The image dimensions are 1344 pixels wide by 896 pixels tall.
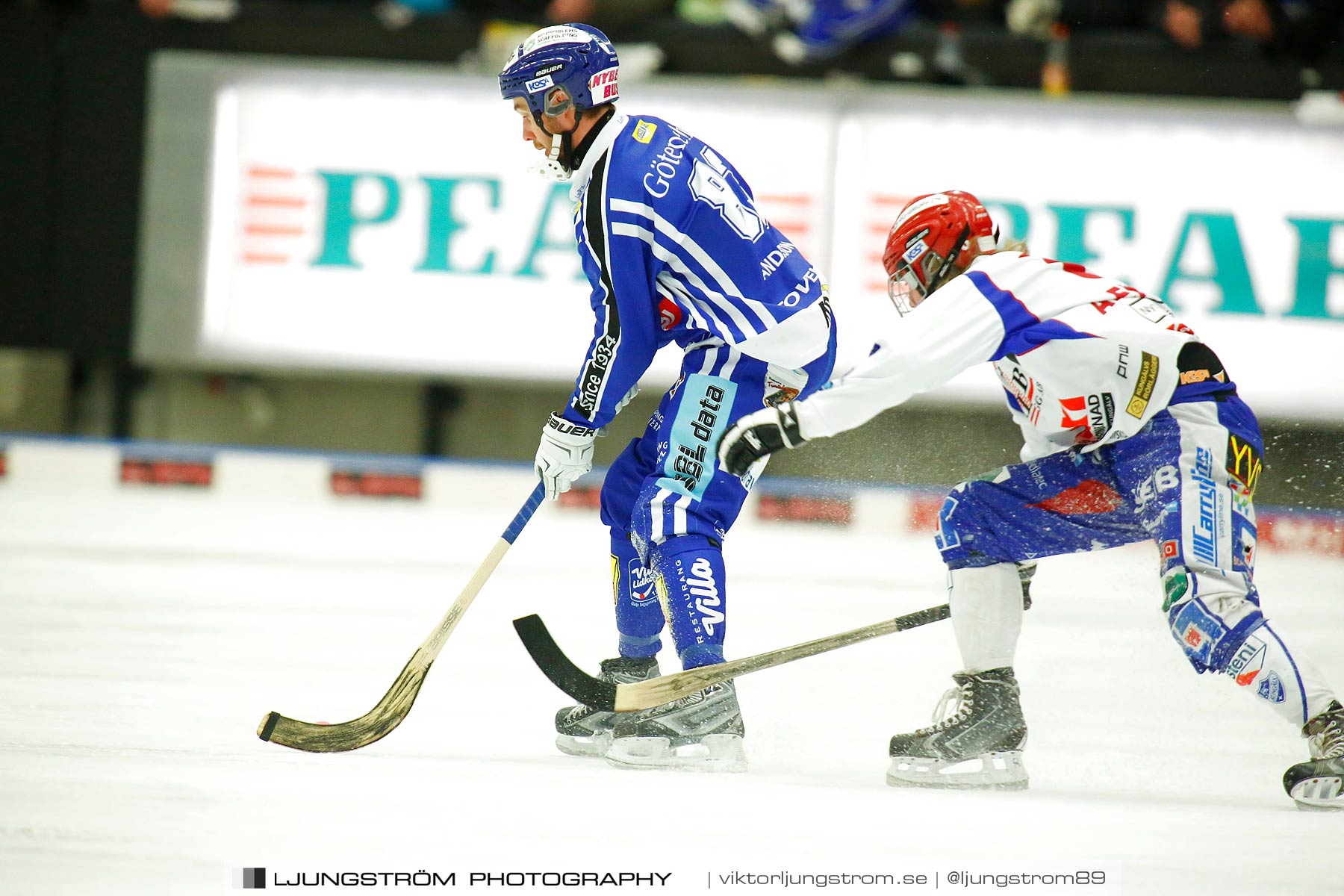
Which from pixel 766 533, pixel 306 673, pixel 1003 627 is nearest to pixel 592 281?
pixel 1003 627

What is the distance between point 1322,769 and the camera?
8.70 feet

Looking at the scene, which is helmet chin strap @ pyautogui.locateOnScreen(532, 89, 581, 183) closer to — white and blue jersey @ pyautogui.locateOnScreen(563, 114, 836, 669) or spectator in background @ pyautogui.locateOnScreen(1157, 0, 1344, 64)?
white and blue jersey @ pyautogui.locateOnScreen(563, 114, 836, 669)

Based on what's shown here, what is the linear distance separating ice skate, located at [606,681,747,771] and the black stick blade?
72 millimetres

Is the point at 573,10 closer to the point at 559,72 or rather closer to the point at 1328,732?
the point at 559,72

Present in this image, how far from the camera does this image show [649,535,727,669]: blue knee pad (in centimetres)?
294

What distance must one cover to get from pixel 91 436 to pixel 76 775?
6.83 metres

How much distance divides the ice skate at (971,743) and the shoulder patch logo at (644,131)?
128 centimetres

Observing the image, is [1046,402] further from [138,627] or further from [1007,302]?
[138,627]

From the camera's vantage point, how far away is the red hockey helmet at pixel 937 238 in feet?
9.61

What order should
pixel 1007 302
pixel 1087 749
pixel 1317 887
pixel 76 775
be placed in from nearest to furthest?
1. pixel 1317 887
2. pixel 76 775
3. pixel 1007 302
4. pixel 1087 749

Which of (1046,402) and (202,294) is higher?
(202,294)

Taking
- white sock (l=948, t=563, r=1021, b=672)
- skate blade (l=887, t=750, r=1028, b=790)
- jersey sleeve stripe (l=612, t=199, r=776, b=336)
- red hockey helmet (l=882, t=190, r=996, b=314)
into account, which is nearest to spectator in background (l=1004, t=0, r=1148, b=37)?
red hockey helmet (l=882, t=190, r=996, b=314)

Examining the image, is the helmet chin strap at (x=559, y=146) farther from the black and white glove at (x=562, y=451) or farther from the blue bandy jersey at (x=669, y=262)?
the black and white glove at (x=562, y=451)

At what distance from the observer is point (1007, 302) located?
2.74 metres
